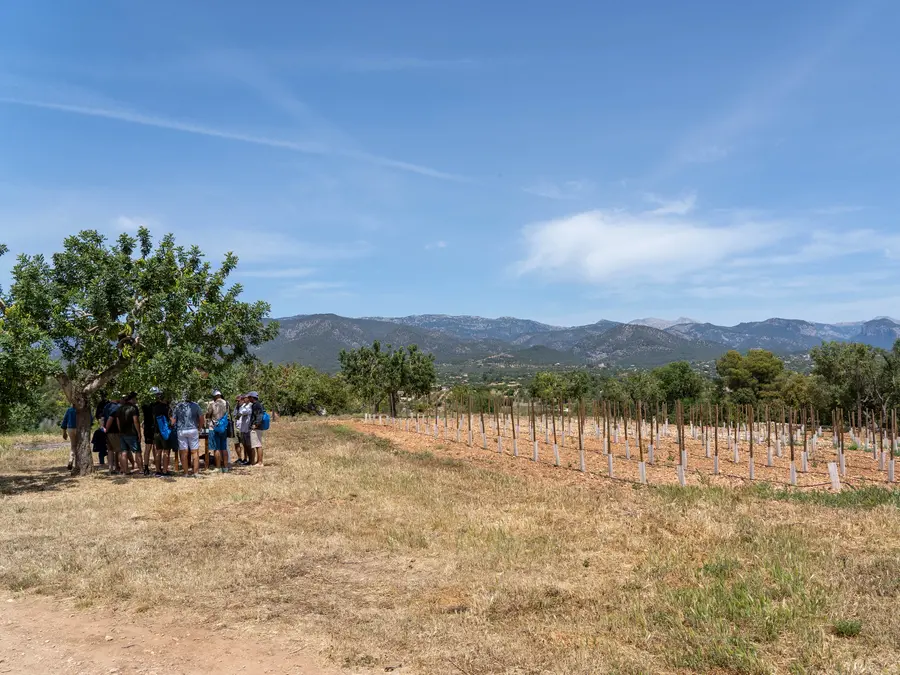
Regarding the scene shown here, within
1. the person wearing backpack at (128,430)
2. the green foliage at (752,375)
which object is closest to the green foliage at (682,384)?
the green foliage at (752,375)

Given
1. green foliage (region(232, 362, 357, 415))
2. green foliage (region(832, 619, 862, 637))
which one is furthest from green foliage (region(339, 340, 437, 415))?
green foliage (region(832, 619, 862, 637))

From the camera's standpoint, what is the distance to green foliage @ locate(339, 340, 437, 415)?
4316 cm

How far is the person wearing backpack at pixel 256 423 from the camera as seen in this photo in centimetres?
1495

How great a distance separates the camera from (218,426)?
14.1 m

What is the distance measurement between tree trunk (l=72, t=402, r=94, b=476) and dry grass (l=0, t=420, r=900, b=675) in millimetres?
1646

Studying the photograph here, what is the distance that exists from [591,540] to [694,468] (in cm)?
1016

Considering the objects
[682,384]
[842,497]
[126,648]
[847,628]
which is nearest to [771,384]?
[682,384]

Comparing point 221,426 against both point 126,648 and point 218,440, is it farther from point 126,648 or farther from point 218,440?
point 126,648

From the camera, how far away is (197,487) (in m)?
11.8

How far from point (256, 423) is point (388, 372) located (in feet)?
94.2

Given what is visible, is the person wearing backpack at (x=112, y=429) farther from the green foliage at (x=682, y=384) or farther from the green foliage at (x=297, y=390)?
the green foliage at (x=682, y=384)

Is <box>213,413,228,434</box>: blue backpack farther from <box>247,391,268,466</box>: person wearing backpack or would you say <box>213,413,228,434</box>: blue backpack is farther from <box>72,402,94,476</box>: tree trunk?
<box>72,402,94,476</box>: tree trunk

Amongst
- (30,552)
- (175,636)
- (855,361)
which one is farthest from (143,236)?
(855,361)

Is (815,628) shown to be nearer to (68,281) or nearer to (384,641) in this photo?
(384,641)
